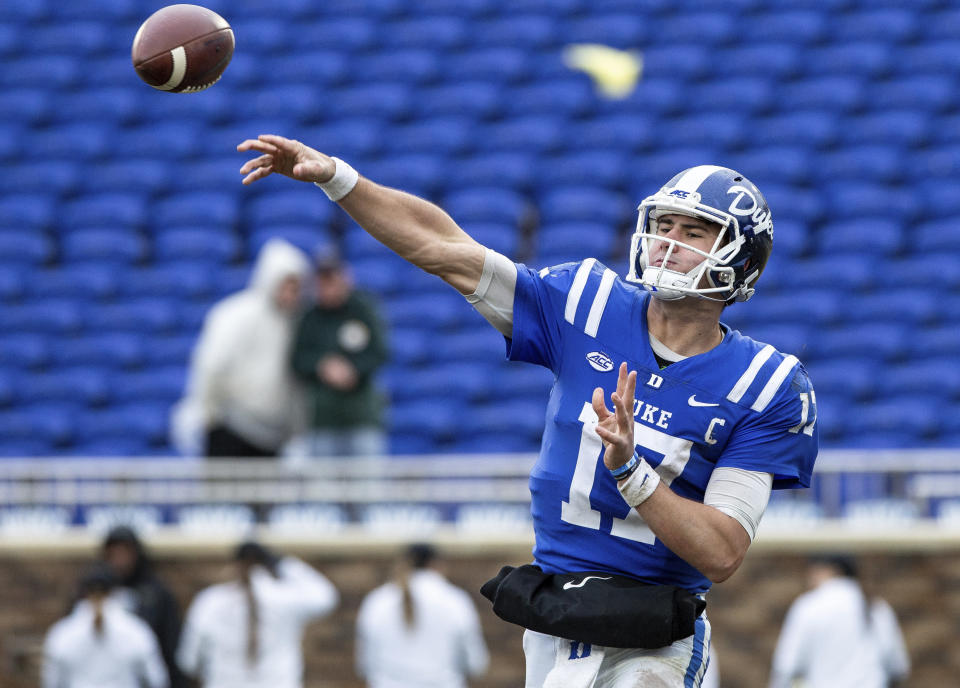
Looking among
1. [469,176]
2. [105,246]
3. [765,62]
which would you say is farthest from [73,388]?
[765,62]

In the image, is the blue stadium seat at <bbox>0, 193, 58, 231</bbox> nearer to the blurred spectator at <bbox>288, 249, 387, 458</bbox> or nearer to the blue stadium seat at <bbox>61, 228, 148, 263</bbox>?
the blue stadium seat at <bbox>61, 228, 148, 263</bbox>

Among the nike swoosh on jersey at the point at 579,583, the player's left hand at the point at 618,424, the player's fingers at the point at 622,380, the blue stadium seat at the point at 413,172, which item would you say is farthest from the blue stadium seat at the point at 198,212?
the player's left hand at the point at 618,424

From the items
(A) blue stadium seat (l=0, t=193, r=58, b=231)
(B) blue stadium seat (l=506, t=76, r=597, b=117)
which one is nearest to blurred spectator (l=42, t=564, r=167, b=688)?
(A) blue stadium seat (l=0, t=193, r=58, b=231)

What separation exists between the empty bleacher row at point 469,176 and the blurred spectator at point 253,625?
252 centimetres

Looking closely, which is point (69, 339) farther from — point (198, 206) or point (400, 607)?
point (400, 607)

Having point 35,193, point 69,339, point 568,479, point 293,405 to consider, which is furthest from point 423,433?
point 568,479

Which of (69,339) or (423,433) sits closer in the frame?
(423,433)

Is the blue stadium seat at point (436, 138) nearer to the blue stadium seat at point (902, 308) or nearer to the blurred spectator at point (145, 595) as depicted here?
the blue stadium seat at point (902, 308)

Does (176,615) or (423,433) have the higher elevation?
(423,433)

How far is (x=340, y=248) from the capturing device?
1227cm

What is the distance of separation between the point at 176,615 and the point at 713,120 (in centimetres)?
596

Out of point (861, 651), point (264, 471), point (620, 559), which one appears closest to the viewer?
point (620, 559)

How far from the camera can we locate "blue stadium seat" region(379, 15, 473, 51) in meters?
13.6

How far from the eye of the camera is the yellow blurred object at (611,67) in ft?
42.7
